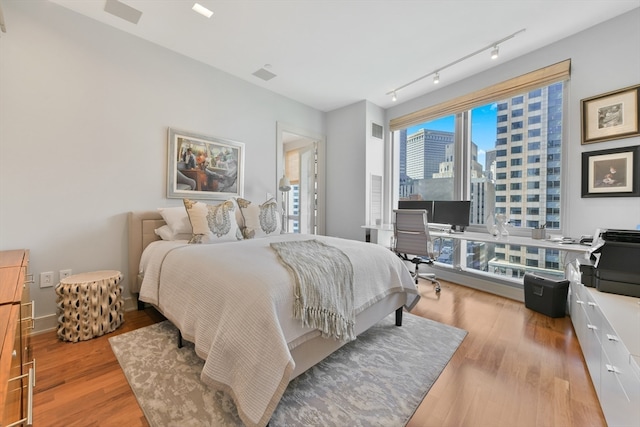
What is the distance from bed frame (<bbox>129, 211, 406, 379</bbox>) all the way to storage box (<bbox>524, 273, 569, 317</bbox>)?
1466 millimetres

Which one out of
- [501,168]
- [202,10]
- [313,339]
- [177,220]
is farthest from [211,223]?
[501,168]

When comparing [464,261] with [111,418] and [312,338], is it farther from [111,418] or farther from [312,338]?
[111,418]

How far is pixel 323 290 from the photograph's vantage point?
151 cm

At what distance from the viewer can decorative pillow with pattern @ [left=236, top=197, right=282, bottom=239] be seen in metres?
2.82

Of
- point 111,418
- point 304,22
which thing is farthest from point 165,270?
point 304,22

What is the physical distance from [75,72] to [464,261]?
494 centimetres

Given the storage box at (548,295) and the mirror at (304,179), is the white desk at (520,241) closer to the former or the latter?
the storage box at (548,295)

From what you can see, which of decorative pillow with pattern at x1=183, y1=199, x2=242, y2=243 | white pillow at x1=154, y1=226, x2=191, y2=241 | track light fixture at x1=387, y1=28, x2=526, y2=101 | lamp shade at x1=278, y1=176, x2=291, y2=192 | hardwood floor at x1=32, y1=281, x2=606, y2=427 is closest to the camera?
hardwood floor at x1=32, y1=281, x2=606, y2=427

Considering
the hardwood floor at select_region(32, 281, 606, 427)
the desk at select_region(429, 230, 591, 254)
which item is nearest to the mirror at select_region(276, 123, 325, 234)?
the desk at select_region(429, 230, 591, 254)

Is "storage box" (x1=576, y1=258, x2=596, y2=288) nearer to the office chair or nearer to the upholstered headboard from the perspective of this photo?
the office chair

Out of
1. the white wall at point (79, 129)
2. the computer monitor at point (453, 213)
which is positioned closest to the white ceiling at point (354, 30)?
the white wall at point (79, 129)

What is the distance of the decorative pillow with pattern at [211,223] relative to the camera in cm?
241

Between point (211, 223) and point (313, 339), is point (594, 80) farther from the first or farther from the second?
point (211, 223)

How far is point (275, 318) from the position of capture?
3.99 ft
